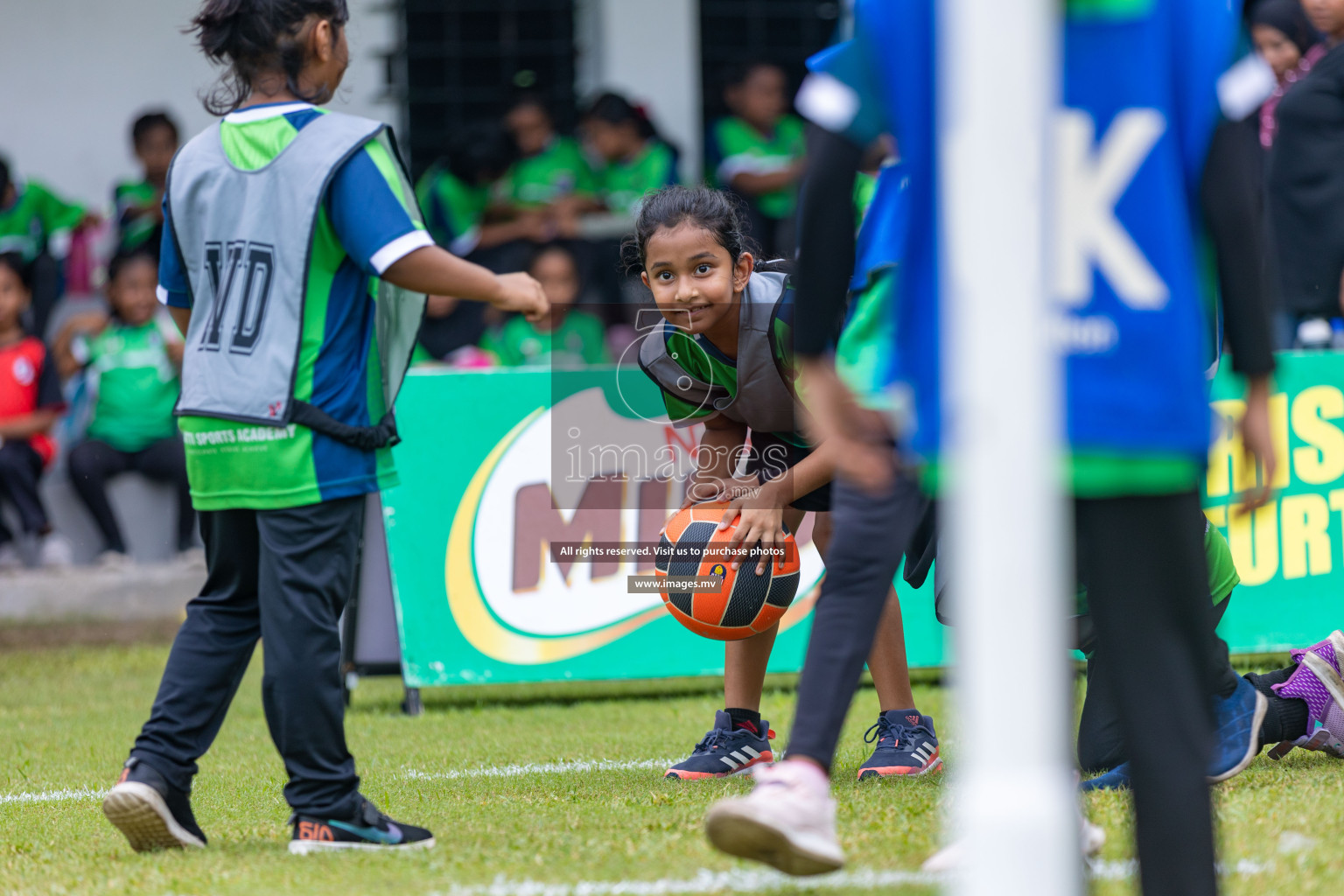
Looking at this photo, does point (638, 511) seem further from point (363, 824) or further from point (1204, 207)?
point (1204, 207)

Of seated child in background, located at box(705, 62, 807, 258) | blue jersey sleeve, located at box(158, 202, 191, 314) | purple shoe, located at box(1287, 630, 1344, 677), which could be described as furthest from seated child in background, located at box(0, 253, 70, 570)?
purple shoe, located at box(1287, 630, 1344, 677)

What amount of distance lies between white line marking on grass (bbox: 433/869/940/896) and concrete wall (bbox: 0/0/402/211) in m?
9.36

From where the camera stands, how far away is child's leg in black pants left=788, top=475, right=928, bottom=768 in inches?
109

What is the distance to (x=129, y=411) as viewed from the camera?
30.2 feet

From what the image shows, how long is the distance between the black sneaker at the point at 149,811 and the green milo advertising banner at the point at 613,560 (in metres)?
2.58

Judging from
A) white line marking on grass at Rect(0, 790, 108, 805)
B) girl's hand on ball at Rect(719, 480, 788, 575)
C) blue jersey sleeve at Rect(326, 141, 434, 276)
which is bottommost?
white line marking on grass at Rect(0, 790, 108, 805)

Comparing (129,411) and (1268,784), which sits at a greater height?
(129,411)

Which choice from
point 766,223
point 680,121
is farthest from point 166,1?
point 766,223

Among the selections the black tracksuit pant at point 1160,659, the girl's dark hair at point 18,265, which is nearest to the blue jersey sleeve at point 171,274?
the black tracksuit pant at point 1160,659

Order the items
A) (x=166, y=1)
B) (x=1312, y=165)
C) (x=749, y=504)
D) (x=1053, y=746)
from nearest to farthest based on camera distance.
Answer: (x=1053, y=746)
(x=749, y=504)
(x=1312, y=165)
(x=166, y=1)

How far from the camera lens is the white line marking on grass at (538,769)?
451 centimetres

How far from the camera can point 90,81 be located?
1160 cm

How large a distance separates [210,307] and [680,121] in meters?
8.76

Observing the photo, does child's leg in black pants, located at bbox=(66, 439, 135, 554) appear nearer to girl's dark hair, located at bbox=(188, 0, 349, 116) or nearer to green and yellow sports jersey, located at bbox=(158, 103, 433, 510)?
green and yellow sports jersey, located at bbox=(158, 103, 433, 510)
